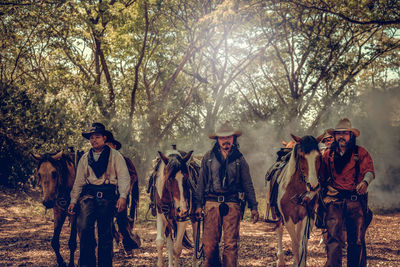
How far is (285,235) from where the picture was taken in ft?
36.7

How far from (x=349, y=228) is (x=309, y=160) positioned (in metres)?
1.14

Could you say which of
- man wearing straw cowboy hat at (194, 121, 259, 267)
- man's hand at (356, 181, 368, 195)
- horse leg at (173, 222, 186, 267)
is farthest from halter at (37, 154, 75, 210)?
man's hand at (356, 181, 368, 195)

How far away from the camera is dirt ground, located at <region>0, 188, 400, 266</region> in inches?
316

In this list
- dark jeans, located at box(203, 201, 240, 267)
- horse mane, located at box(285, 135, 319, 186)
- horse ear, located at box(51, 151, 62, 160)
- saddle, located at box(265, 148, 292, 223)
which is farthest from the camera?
saddle, located at box(265, 148, 292, 223)

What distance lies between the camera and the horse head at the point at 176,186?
253 inches

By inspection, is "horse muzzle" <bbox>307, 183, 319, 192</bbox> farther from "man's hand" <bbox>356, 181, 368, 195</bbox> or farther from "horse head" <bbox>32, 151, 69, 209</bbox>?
"horse head" <bbox>32, 151, 69, 209</bbox>

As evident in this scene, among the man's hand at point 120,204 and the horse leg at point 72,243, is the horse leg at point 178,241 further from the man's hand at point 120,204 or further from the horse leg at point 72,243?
the horse leg at point 72,243

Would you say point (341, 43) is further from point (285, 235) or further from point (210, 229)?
point (210, 229)

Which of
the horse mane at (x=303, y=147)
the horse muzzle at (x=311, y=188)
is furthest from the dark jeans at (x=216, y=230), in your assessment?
the horse mane at (x=303, y=147)

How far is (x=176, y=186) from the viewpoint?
651 centimetres

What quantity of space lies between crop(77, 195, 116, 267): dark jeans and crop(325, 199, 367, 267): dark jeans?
3.20m

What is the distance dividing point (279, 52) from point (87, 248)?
790 inches

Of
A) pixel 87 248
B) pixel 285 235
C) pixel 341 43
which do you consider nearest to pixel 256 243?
pixel 285 235

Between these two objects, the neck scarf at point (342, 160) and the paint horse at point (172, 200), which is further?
the paint horse at point (172, 200)
